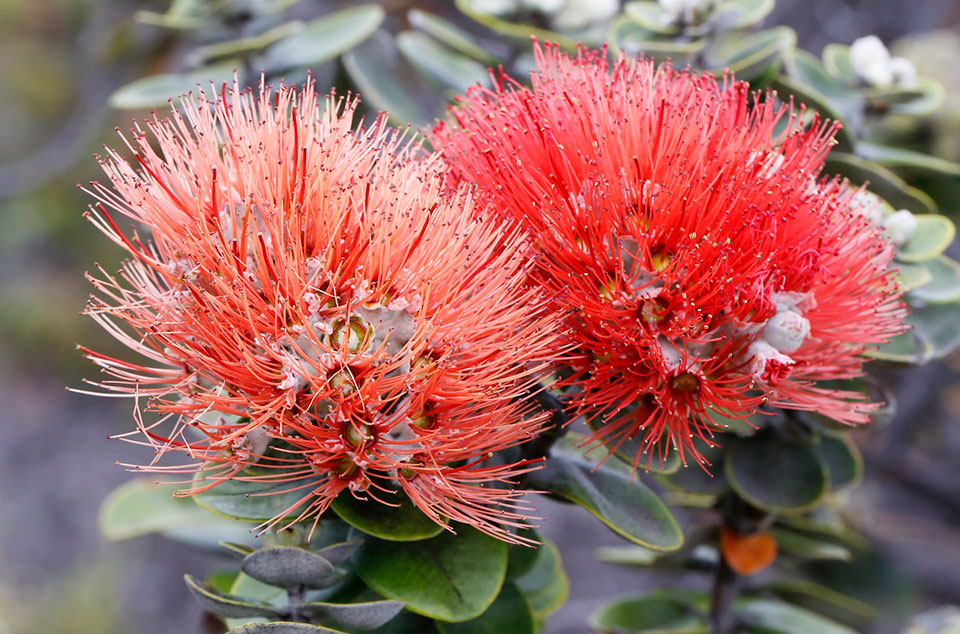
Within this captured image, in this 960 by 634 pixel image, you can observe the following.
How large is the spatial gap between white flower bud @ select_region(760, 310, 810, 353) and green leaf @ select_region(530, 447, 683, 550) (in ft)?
0.78

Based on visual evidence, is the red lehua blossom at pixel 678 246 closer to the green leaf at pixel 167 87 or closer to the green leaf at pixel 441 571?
the green leaf at pixel 441 571

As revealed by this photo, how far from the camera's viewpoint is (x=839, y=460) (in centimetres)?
122

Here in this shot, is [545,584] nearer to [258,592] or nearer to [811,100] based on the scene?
[258,592]

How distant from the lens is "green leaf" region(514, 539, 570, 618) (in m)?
1.20

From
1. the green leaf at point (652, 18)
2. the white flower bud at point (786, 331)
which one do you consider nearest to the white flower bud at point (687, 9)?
the green leaf at point (652, 18)

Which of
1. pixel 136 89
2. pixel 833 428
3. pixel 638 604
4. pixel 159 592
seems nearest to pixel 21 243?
pixel 159 592

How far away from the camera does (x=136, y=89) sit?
1.45 metres

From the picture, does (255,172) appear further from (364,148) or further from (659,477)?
(659,477)

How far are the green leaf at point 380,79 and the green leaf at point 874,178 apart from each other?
0.65m

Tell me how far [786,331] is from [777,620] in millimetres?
688

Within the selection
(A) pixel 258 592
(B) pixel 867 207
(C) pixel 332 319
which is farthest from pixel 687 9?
(A) pixel 258 592

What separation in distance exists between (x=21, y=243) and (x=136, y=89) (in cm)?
354

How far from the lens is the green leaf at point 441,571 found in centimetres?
87

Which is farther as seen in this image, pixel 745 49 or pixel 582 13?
pixel 582 13
